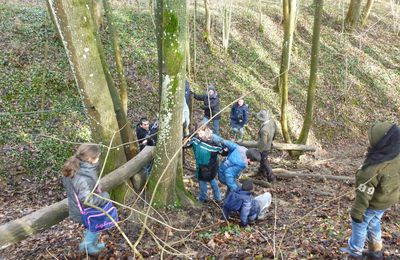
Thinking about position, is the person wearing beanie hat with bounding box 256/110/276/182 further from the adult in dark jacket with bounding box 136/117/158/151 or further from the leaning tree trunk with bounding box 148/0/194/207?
the leaning tree trunk with bounding box 148/0/194/207

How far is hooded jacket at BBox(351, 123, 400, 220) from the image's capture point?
146 inches

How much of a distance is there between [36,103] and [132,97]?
3158 mm

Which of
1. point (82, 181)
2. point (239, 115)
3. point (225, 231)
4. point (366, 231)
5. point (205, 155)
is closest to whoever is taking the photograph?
point (82, 181)

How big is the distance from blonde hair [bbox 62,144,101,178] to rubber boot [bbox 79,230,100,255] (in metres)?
1.07

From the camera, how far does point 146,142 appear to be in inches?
297

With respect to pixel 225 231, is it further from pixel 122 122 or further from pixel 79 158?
pixel 122 122

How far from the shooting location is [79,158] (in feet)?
13.5

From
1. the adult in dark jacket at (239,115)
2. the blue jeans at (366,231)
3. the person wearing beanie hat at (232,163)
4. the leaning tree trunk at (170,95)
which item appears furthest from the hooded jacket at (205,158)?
the adult in dark jacket at (239,115)

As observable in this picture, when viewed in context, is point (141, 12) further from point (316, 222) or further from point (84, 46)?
point (316, 222)

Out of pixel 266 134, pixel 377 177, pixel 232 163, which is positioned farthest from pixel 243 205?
pixel 266 134

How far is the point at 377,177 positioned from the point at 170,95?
3.15 m

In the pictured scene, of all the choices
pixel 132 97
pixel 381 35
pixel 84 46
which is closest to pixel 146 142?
pixel 84 46

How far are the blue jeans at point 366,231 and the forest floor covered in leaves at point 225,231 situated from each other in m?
0.26

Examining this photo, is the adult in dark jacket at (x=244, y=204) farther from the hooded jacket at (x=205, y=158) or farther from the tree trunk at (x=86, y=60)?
the tree trunk at (x=86, y=60)
